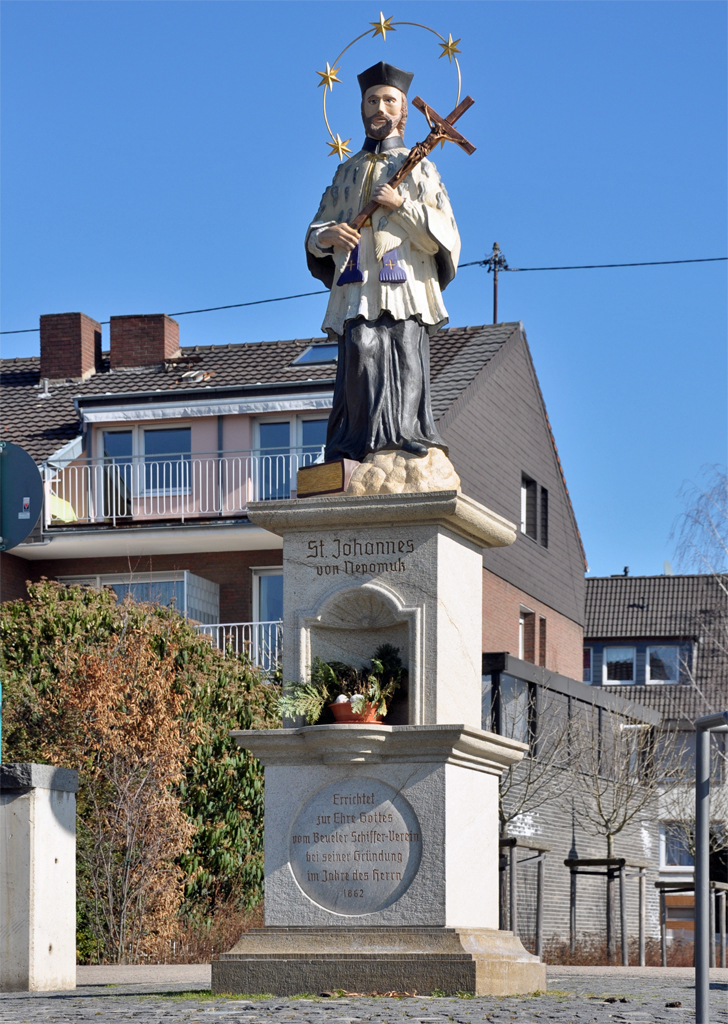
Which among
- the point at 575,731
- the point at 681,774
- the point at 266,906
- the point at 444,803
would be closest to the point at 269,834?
the point at 266,906

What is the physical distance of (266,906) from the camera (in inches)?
413

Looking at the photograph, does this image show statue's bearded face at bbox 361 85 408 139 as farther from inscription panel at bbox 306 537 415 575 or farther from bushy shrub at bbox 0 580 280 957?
bushy shrub at bbox 0 580 280 957

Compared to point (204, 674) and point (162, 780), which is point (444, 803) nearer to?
point (162, 780)

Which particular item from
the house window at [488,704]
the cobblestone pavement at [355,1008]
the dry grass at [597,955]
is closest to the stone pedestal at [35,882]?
Answer: the cobblestone pavement at [355,1008]

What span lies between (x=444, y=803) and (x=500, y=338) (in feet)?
80.0

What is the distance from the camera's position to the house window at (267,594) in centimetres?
2959

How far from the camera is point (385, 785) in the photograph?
1047 centimetres

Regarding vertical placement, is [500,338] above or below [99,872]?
above

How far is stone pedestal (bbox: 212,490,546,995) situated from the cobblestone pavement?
40 centimetres

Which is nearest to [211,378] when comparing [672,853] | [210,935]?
[210,935]

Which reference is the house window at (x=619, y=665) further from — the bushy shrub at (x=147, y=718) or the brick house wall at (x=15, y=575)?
the bushy shrub at (x=147, y=718)

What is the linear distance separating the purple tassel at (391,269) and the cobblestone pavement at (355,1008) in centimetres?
497

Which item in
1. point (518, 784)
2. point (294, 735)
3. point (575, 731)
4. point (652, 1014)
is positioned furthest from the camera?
point (575, 731)

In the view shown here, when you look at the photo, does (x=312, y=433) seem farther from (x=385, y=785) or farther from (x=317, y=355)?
(x=385, y=785)
